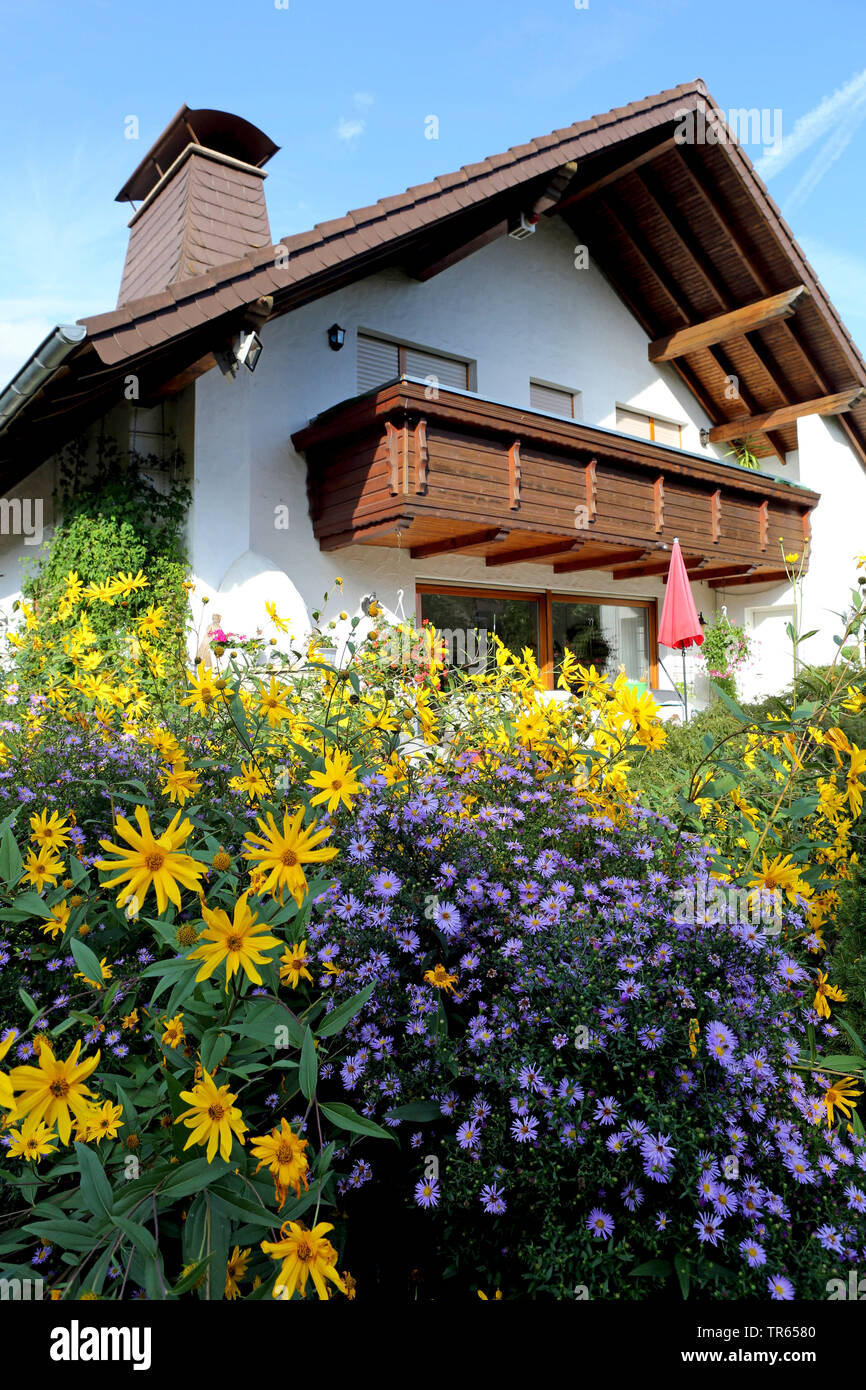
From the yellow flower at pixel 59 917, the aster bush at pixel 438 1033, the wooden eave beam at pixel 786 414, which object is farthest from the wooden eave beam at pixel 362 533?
the wooden eave beam at pixel 786 414

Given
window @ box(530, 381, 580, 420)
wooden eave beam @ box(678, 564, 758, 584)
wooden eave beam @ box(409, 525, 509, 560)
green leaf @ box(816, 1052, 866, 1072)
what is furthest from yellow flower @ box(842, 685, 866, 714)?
wooden eave beam @ box(678, 564, 758, 584)

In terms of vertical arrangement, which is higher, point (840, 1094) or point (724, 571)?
point (724, 571)

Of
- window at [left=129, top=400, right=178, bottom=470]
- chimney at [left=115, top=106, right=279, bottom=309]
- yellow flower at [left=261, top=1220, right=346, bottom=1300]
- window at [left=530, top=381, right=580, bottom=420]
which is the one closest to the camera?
yellow flower at [left=261, top=1220, right=346, bottom=1300]

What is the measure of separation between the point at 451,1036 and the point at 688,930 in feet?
1.47

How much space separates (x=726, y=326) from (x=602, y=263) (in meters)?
1.66

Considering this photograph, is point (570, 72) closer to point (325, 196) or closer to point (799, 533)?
point (325, 196)

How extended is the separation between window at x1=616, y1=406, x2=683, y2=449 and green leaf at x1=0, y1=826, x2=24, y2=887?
9.84m

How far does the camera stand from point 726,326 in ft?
32.0

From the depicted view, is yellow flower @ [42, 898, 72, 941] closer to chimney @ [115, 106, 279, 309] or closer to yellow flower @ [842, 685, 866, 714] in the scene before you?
yellow flower @ [842, 685, 866, 714]

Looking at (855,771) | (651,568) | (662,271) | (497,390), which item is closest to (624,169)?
(662,271)

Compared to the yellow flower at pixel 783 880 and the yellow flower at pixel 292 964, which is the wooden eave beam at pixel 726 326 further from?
the yellow flower at pixel 292 964

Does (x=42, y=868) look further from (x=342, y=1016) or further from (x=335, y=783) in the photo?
(x=342, y=1016)

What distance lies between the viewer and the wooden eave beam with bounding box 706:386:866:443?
10.5 m

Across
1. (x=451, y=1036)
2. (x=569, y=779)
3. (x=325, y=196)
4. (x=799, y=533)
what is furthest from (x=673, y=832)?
(x=799, y=533)
